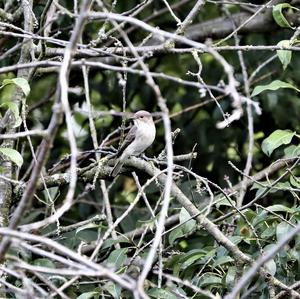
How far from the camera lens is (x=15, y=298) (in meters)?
3.52

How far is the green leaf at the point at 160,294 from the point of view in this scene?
3.35 m

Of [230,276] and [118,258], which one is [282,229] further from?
[118,258]

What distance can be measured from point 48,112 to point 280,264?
290cm

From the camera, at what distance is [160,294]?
3.37 m

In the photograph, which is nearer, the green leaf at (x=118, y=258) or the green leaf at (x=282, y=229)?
the green leaf at (x=282, y=229)

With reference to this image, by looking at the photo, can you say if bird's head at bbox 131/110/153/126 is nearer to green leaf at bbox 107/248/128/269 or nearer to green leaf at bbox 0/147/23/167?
green leaf at bbox 107/248/128/269

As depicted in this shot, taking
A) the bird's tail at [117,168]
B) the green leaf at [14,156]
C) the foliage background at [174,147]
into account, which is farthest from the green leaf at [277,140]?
the green leaf at [14,156]

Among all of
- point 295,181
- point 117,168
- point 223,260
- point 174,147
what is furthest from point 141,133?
point 223,260

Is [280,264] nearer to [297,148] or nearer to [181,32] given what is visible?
[297,148]

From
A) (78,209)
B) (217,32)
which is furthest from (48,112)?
(217,32)

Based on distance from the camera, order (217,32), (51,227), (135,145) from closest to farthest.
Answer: (51,227), (135,145), (217,32)

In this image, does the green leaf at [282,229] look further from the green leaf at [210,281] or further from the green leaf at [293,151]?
the green leaf at [293,151]

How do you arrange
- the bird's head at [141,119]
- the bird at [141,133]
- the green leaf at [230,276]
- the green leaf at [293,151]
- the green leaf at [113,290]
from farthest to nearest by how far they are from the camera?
1. the bird's head at [141,119]
2. the bird at [141,133]
3. the green leaf at [293,151]
4. the green leaf at [230,276]
5. the green leaf at [113,290]

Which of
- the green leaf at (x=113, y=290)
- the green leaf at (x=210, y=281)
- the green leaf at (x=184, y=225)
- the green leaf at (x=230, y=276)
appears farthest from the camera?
the green leaf at (x=184, y=225)
